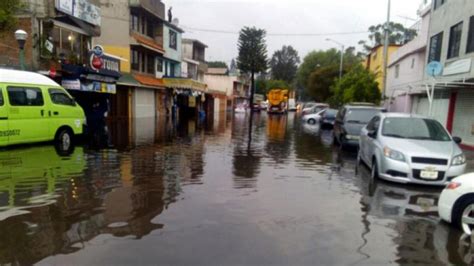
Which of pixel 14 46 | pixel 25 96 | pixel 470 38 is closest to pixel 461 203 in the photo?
pixel 25 96

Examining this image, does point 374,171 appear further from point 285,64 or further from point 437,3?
point 285,64

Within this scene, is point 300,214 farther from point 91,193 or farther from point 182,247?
point 91,193

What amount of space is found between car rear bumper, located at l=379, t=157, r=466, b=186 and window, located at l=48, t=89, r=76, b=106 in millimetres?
10151

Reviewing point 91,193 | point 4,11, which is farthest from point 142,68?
point 91,193

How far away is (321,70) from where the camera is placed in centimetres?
6197

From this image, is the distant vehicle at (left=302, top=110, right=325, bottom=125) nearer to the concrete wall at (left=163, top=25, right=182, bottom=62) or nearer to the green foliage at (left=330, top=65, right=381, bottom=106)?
the green foliage at (left=330, top=65, right=381, bottom=106)

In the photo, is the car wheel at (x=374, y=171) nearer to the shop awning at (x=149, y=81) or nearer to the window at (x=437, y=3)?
the window at (x=437, y=3)

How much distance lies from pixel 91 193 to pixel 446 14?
19902 mm

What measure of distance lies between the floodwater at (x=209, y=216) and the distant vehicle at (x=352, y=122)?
3.87 m

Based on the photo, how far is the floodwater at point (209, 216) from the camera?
181 inches

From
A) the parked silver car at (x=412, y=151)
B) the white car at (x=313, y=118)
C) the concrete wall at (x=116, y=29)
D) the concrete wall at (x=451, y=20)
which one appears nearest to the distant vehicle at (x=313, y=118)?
the white car at (x=313, y=118)

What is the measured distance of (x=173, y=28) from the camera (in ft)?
120

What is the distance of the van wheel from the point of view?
12712 mm

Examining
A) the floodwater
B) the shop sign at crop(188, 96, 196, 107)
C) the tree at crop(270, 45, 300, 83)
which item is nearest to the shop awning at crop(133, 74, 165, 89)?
the shop sign at crop(188, 96, 196, 107)
